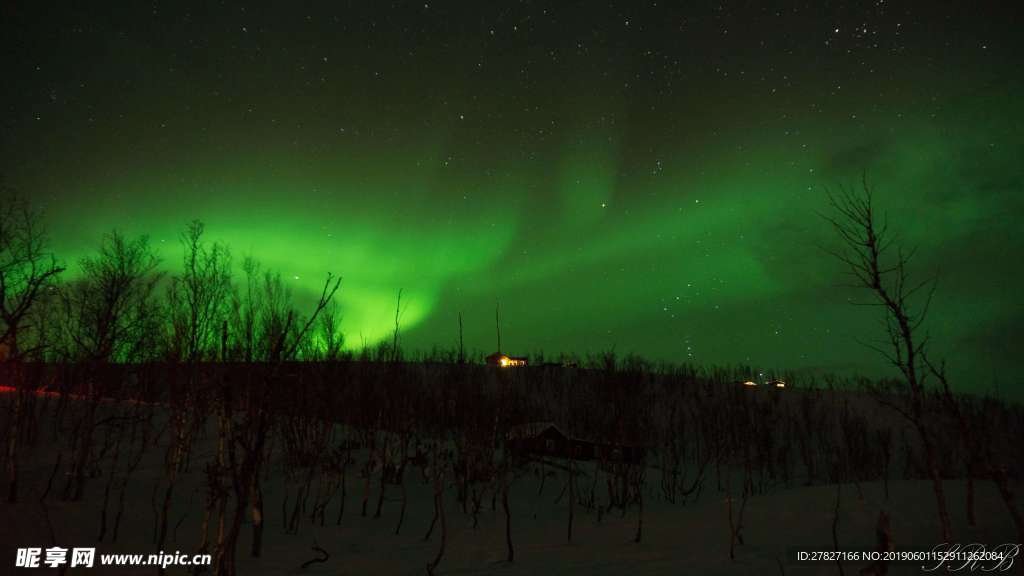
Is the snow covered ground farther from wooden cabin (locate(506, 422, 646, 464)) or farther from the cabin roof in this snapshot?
the cabin roof

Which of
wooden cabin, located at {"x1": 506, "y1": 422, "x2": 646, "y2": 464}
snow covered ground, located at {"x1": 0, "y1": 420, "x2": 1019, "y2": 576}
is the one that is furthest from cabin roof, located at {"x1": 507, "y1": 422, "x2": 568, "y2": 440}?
snow covered ground, located at {"x1": 0, "y1": 420, "x2": 1019, "y2": 576}

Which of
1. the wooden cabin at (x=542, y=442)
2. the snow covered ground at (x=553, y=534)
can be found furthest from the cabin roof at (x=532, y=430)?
the snow covered ground at (x=553, y=534)

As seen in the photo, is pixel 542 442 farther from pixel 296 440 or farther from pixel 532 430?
pixel 296 440

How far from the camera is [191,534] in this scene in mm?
9172

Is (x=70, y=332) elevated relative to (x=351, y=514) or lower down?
elevated

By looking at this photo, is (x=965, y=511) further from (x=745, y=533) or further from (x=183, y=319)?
(x=183, y=319)

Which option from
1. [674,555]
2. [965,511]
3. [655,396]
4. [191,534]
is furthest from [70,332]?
[655,396]

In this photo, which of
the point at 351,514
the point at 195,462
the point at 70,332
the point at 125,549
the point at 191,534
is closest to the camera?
the point at 125,549

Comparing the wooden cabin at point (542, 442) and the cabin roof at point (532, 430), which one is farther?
the cabin roof at point (532, 430)

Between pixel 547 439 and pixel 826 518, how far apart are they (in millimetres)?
10991

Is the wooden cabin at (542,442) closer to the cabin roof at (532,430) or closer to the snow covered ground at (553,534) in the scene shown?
the cabin roof at (532,430)

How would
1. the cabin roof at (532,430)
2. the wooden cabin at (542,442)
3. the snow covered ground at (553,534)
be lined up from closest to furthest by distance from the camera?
1. the snow covered ground at (553,534)
2. the wooden cabin at (542,442)
3. the cabin roof at (532,430)

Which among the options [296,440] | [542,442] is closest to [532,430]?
[542,442]

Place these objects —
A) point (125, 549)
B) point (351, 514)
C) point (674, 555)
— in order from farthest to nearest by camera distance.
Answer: point (351, 514) → point (125, 549) → point (674, 555)
